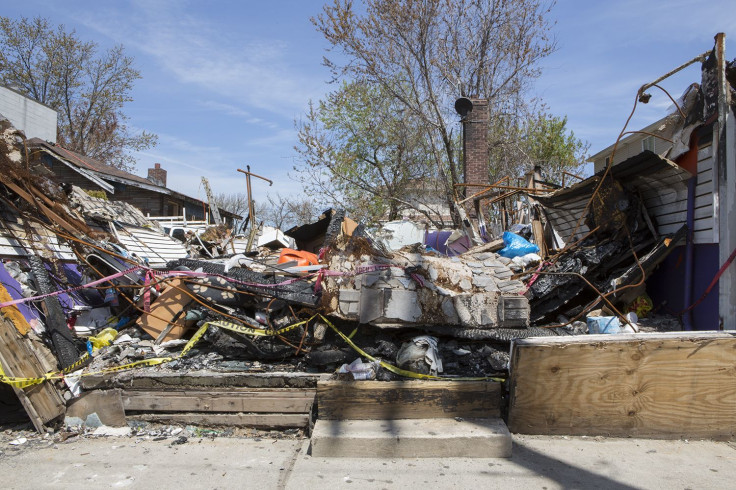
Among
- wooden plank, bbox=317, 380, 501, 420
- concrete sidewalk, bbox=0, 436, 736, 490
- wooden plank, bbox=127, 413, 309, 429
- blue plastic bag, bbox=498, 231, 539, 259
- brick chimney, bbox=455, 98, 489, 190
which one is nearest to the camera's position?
concrete sidewalk, bbox=0, 436, 736, 490

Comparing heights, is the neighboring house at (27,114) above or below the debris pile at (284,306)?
above

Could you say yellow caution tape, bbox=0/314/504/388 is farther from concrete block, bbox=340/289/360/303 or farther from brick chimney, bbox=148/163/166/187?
brick chimney, bbox=148/163/166/187

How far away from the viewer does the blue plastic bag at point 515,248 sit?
607 centimetres

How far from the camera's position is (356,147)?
797 inches

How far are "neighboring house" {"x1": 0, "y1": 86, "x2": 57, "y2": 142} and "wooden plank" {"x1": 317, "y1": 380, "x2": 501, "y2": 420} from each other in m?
19.8

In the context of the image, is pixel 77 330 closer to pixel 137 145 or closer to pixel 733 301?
pixel 733 301

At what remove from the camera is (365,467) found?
3.37 metres

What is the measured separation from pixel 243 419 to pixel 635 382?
3.13 metres

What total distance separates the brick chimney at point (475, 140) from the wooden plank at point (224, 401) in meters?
10.8

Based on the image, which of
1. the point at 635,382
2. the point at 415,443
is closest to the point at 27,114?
the point at 415,443

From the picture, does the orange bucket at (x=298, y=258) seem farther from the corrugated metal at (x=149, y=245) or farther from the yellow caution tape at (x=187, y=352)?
the corrugated metal at (x=149, y=245)

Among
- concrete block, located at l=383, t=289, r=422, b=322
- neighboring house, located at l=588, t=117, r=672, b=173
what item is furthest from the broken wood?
neighboring house, located at l=588, t=117, r=672, b=173

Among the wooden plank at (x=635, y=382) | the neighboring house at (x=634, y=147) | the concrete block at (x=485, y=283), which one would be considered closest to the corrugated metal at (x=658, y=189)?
the wooden plank at (x=635, y=382)

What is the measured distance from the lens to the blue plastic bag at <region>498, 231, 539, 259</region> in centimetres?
607
